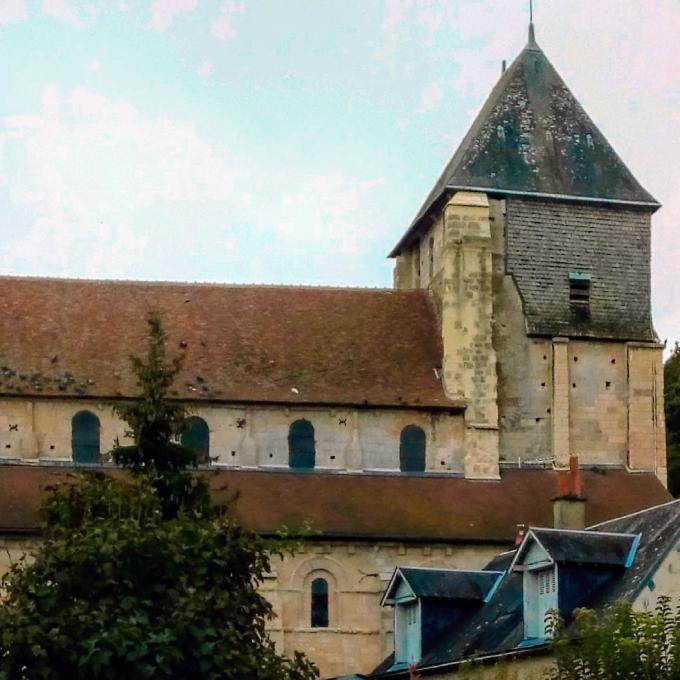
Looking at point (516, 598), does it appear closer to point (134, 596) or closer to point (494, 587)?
point (494, 587)

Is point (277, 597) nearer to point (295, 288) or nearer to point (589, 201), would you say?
point (295, 288)

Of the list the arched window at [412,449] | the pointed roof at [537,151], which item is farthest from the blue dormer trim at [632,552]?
the pointed roof at [537,151]

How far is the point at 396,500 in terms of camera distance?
4850 cm

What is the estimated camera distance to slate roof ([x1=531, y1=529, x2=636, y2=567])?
102 feet

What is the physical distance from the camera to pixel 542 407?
50969 mm

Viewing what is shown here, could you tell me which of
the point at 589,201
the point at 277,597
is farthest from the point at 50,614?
the point at 589,201

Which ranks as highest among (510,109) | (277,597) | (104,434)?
(510,109)

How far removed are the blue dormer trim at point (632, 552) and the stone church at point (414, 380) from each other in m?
15.3

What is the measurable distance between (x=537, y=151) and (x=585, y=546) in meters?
23.3

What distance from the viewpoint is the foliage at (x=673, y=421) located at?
207 ft

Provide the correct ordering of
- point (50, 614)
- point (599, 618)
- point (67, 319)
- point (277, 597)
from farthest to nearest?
point (67, 319) < point (277, 597) < point (599, 618) < point (50, 614)

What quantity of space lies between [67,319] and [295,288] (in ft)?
21.1

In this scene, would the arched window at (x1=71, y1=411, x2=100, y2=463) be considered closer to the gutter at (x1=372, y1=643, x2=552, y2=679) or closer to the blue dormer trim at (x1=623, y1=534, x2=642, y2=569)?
the gutter at (x1=372, y1=643, x2=552, y2=679)

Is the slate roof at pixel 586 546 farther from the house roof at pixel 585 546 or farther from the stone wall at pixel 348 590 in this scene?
the stone wall at pixel 348 590
